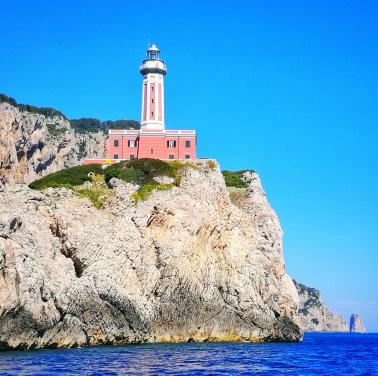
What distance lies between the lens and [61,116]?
108500 mm

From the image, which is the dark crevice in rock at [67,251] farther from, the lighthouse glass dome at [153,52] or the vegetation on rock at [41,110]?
the vegetation on rock at [41,110]

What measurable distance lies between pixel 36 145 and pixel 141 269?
4085 centimetres

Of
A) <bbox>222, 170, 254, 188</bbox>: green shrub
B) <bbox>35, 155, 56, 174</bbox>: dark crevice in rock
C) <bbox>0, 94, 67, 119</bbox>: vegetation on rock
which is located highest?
<bbox>0, 94, 67, 119</bbox>: vegetation on rock

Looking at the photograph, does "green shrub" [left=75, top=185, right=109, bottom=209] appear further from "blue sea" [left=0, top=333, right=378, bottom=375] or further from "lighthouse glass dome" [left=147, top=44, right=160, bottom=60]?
"lighthouse glass dome" [left=147, top=44, right=160, bottom=60]

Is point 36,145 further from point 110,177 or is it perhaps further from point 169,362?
point 169,362

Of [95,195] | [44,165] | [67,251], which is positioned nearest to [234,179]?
[95,195]

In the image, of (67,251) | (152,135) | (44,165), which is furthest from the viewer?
(44,165)

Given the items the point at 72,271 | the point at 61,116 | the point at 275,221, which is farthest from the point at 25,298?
the point at 61,116

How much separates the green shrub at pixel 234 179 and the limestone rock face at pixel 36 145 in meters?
21.7

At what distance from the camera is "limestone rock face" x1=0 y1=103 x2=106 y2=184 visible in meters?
68.1

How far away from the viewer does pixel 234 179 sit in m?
63.2

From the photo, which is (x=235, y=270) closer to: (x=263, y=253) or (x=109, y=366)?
(x=263, y=253)

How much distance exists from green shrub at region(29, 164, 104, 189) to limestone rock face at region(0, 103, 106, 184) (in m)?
10.3

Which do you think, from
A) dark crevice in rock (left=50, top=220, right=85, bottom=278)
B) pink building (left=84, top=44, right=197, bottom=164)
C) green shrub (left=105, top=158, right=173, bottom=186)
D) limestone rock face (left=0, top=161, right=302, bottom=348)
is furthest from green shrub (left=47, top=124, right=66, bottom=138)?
dark crevice in rock (left=50, top=220, right=85, bottom=278)
